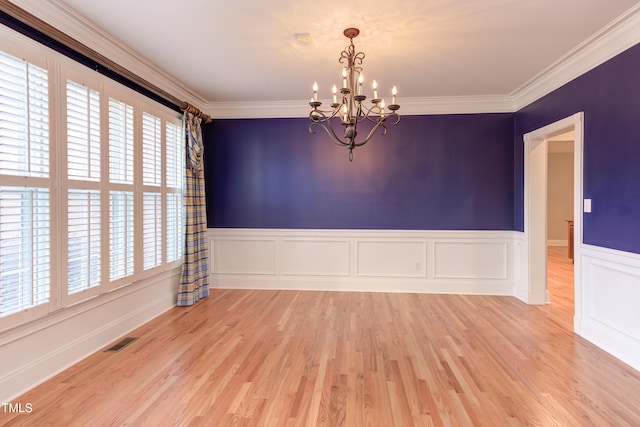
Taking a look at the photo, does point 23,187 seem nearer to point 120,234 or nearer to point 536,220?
point 120,234

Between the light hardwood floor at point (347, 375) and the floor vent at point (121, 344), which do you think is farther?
the floor vent at point (121, 344)

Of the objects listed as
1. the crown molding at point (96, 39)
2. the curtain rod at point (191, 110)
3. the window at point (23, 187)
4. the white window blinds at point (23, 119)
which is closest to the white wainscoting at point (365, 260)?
the curtain rod at point (191, 110)

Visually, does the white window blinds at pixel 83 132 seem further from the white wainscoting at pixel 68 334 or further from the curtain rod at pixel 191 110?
the curtain rod at pixel 191 110

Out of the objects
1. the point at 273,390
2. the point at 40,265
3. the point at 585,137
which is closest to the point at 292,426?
the point at 273,390

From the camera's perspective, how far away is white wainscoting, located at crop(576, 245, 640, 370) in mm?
2633

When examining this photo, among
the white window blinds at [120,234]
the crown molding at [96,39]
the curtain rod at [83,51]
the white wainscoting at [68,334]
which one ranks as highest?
the crown molding at [96,39]

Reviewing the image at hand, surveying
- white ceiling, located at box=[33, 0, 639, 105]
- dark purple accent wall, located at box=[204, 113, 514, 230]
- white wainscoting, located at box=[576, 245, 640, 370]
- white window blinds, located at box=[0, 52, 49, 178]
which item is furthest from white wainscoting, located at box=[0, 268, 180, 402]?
white wainscoting, located at box=[576, 245, 640, 370]

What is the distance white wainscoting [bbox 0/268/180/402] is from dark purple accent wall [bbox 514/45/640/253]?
4.55 m

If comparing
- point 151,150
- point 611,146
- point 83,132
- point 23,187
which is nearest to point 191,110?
point 151,150

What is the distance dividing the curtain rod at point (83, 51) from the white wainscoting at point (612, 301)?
15.4ft

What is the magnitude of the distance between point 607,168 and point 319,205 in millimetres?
3241

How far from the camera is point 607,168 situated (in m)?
2.88

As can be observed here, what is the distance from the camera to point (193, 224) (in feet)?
13.9

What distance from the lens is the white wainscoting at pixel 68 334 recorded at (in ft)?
7.15
